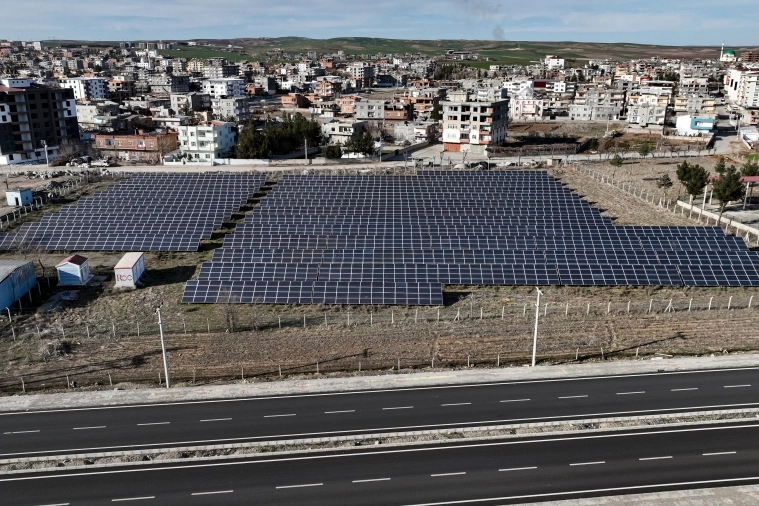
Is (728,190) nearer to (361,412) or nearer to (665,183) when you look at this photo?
(665,183)

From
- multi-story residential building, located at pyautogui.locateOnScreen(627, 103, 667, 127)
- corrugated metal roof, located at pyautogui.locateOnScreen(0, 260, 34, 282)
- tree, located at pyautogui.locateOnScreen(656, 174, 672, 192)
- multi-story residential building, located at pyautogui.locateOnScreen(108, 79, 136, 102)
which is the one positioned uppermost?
multi-story residential building, located at pyautogui.locateOnScreen(108, 79, 136, 102)

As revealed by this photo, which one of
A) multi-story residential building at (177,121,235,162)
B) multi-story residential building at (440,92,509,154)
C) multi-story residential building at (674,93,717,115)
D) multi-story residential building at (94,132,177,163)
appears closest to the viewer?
multi-story residential building at (177,121,235,162)

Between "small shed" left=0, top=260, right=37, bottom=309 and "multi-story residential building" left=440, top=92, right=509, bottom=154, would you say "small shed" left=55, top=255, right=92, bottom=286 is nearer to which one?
"small shed" left=0, top=260, right=37, bottom=309

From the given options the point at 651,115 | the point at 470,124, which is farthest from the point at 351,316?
the point at 651,115

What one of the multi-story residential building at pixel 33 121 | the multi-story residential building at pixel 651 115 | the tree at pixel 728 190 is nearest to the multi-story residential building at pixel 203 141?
the multi-story residential building at pixel 33 121

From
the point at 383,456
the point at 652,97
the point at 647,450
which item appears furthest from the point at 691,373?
the point at 652,97

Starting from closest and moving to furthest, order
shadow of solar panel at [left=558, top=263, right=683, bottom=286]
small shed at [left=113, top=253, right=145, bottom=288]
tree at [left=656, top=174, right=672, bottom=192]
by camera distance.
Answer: shadow of solar panel at [left=558, top=263, right=683, bottom=286] < small shed at [left=113, top=253, right=145, bottom=288] < tree at [left=656, top=174, right=672, bottom=192]

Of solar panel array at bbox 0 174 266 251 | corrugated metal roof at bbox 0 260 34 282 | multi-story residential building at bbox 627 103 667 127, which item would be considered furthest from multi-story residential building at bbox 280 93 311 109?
corrugated metal roof at bbox 0 260 34 282
